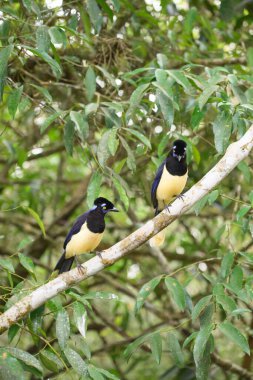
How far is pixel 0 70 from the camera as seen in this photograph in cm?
399

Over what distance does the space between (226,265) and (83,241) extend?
96 cm

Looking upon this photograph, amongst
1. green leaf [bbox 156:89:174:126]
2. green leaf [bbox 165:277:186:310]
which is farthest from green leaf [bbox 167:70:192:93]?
green leaf [bbox 165:277:186:310]

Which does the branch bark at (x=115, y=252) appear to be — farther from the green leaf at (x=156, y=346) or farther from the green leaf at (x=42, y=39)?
the green leaf at (x=42, y=39)

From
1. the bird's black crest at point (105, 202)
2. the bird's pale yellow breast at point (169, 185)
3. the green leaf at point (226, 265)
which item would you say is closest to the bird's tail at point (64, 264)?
the bird's black crest at point (105, 202)

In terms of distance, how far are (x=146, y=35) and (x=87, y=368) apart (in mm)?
3548

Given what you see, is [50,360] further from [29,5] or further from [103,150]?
[29,5]

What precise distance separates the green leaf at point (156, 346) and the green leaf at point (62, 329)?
575 mm

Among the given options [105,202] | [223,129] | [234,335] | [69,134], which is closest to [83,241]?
[105,202]

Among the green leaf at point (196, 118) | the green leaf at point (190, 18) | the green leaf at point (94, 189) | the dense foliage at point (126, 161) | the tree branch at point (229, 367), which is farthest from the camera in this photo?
the tree branch at point (229, 367)

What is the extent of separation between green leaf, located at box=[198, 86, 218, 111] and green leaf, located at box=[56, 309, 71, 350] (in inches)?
53.5

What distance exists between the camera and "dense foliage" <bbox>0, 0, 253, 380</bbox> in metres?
3.95

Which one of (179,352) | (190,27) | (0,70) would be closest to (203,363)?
(179,352)

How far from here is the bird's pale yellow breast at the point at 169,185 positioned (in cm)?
468

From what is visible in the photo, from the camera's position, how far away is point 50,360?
3.80 metres
